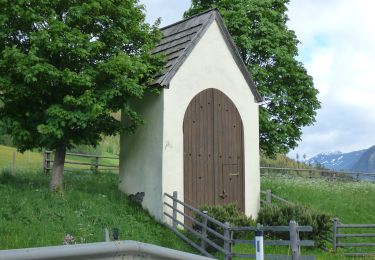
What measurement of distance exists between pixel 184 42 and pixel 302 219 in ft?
22.4

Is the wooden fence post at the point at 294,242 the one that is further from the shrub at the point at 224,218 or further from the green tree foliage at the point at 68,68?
the green tree foliage at the point at 68,68

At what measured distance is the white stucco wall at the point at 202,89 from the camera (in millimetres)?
15970

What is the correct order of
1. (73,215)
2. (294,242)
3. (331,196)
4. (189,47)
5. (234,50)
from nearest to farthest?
(294,242) → (73,215) → (189,47) → (234,50) → (331,196)

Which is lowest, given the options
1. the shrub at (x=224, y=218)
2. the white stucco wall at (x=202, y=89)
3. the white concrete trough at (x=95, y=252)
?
the shrub at (x=224, y=218)

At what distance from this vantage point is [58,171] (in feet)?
53.0

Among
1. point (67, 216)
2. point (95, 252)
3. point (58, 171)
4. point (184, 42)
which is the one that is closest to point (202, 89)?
point (184, 42)

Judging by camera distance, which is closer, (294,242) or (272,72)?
(294,242)

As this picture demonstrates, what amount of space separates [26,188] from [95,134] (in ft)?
8.55

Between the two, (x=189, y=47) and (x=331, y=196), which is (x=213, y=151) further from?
(x=331, y=196)

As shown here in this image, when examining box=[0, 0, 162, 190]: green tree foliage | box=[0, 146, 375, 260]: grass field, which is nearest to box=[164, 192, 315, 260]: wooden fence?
box=[0, 146, 375, 260]: grass field

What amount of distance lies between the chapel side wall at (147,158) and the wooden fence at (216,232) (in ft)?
2.07

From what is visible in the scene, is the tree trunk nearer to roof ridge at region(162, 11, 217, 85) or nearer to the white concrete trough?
roof ridge at region(162, 11, 217, 85)

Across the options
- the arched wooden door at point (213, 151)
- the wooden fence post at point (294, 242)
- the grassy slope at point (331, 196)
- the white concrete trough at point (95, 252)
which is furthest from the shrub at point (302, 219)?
the white concrete trough at point (95, 252)

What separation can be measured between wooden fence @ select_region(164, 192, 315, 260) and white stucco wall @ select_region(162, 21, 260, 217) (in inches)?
32.5
